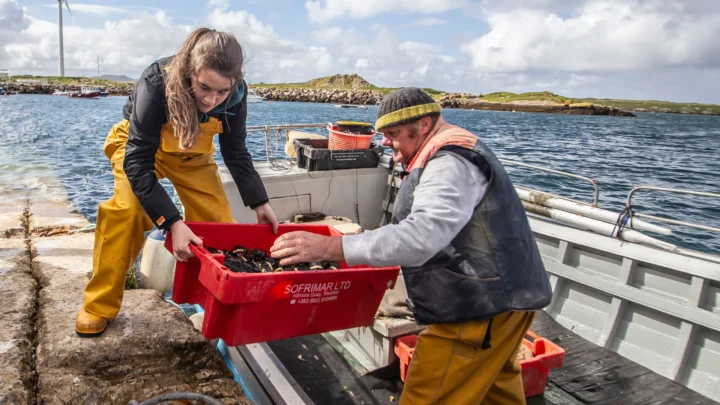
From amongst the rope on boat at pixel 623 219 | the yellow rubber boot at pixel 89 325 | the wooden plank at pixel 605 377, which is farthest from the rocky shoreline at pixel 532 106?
the yellow rubber boot at pixel 89 325

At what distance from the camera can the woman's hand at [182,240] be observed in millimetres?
2629

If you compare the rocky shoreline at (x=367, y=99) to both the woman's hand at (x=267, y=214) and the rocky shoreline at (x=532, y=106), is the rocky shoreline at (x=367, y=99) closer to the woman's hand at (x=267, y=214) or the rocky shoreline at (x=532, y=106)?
the rocky shoreline at (x=532, y=106)

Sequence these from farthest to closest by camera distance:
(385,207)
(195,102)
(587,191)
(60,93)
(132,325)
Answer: (60,93), (587,191), (385,207), (132,325), (195,102)

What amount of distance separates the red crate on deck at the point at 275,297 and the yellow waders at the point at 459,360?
557 mm

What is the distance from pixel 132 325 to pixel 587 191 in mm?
Answer: 13189

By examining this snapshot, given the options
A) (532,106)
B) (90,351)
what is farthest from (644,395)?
(532,106)

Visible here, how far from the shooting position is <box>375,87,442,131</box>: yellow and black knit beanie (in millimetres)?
2066

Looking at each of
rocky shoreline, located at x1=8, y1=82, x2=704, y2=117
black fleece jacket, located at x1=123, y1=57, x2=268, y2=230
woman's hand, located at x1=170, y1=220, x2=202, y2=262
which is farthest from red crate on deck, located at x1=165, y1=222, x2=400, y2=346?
rocky shoreline, located at x1=8, y1=82, x2=704, y2=117

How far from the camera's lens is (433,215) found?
185cm

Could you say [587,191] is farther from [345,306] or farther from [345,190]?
[345,306]

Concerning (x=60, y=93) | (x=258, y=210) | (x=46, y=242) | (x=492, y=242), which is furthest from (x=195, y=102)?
(x=60, y=93)

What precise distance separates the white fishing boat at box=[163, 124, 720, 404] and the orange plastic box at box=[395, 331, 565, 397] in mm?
80

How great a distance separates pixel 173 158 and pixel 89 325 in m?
1.16

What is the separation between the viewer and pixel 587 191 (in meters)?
14.1
